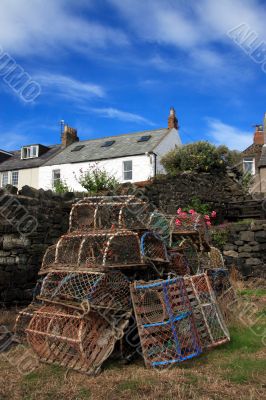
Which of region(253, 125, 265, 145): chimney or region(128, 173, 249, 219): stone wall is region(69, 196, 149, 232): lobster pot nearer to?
region(128, 173, 249, 219): stone wall

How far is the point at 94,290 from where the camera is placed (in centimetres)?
443

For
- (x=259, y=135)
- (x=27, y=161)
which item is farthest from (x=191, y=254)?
(x=259, y=135)

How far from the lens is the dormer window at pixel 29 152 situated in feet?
88.4

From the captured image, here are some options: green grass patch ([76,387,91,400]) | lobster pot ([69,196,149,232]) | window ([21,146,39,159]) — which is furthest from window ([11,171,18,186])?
green grass patch ([76,387,91,400])

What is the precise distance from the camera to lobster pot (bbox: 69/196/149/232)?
589cm

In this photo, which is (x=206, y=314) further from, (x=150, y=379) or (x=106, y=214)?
(x=106, y=214)

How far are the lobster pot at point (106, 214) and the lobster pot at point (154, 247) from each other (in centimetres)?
32

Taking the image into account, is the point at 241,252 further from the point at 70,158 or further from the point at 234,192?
the point at 70,158

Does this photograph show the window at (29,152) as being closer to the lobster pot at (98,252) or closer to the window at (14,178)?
the window at (14,178)

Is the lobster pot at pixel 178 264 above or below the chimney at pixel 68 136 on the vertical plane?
below

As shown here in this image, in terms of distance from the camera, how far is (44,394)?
3.62m

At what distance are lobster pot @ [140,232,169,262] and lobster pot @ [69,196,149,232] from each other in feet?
1.05

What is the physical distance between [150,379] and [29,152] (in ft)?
82.8

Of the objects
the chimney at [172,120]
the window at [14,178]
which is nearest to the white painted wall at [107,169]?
the window at [14,178]
